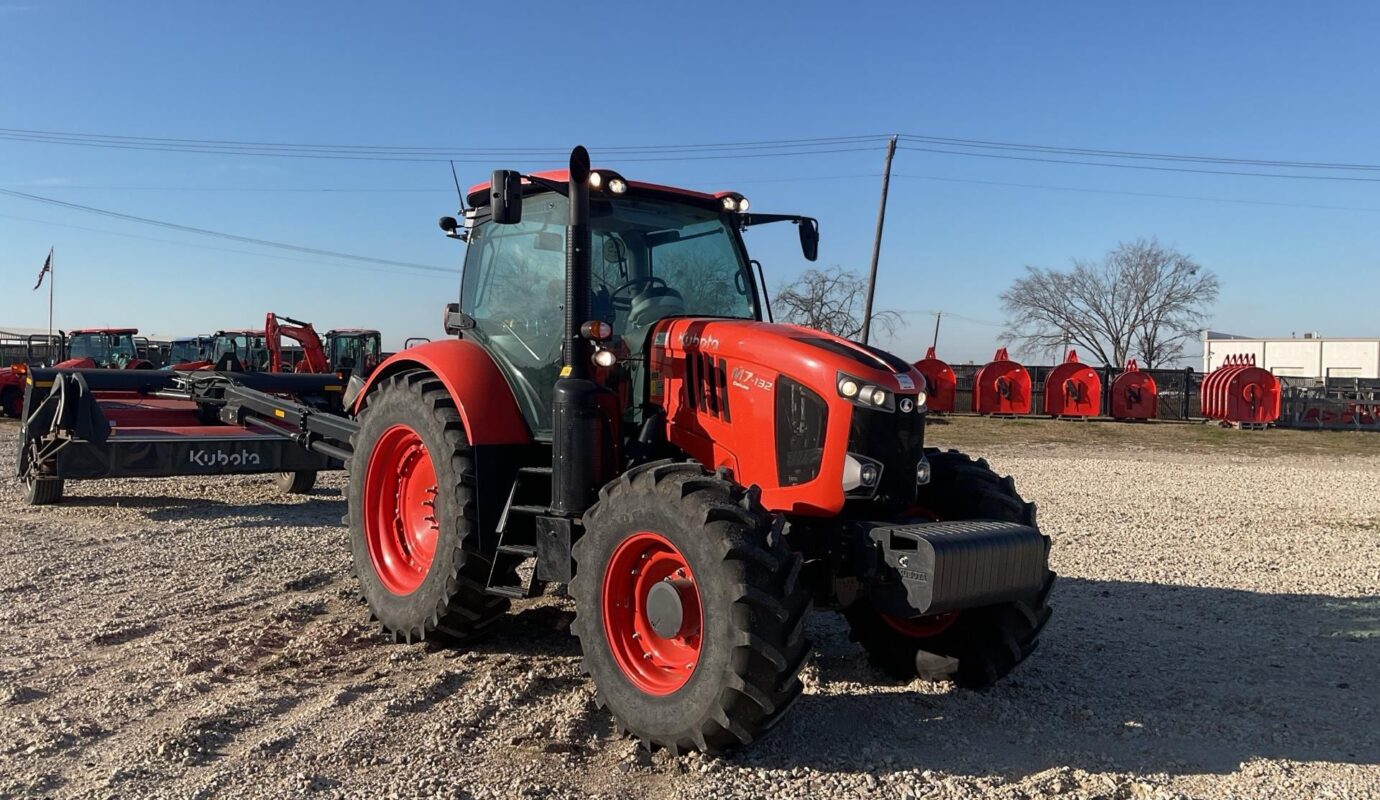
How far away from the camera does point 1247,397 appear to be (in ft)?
84.3

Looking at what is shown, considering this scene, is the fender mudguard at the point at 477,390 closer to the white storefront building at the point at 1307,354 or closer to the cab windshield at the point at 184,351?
the cab windshield at the point at 184,351

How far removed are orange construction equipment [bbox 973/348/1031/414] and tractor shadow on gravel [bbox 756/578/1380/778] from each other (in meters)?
21.4

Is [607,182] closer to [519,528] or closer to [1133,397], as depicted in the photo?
[519,528]

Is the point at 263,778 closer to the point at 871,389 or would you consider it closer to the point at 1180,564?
the point at 871,389

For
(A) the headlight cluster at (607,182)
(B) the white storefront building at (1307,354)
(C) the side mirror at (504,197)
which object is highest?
(B) the white storefront building at (1307,354)

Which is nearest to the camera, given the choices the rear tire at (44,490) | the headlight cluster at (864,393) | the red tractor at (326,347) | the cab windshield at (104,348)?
the headlight cluster at (864,393)

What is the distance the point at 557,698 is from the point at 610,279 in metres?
2.01

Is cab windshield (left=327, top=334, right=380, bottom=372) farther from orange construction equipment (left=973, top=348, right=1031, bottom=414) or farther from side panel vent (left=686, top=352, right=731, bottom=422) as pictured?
side panel vent (left=686, top=352, right=731, bottom=422)

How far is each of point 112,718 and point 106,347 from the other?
→ 2334 cm

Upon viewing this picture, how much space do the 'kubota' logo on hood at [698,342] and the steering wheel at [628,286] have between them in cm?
47

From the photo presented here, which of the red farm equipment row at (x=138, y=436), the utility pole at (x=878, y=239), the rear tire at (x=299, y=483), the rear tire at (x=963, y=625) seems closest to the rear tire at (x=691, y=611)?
the rear tire at (x=963, y=625)

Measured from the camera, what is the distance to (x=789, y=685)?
3.84m

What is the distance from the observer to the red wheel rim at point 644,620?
4.20 m

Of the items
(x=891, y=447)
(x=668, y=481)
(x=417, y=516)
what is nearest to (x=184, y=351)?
(x=417, y=516)
